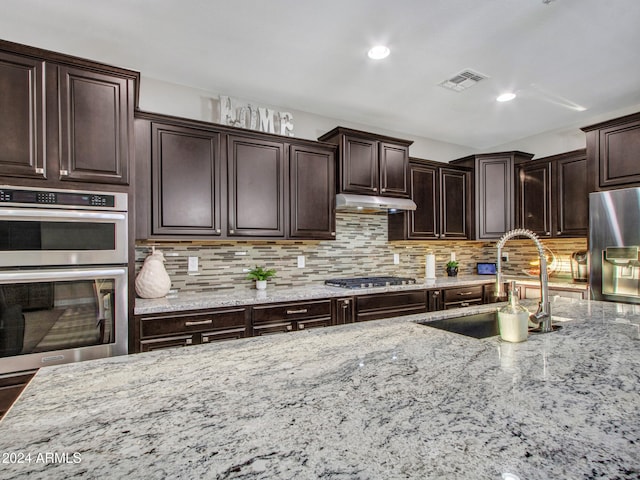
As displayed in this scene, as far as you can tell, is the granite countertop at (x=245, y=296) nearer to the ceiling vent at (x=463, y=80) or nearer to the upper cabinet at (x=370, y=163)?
the upper cabinet at (x=370, y=163)

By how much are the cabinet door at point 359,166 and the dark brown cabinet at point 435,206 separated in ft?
1.85

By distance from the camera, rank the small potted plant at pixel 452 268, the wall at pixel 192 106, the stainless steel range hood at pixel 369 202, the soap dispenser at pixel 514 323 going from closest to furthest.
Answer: the soap dispenser at pixel 514 323, the wall at pixel 192 106, the stainless steel range hood at pixel 369 202, the small potted plant at pixel 452 268

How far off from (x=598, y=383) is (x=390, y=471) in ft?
2.34

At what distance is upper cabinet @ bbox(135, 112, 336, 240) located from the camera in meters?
2.65

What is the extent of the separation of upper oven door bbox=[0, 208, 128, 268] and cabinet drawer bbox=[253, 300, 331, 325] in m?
1.01

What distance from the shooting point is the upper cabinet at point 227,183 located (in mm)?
2646

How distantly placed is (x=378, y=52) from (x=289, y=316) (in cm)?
208

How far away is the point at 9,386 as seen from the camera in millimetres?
1922

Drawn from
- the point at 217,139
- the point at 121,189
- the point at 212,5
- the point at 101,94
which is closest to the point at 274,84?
the point at 217,139

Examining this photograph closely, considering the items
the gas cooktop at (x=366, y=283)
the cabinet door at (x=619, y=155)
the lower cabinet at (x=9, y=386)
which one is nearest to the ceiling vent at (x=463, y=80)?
the cabinet door at (x=619, y=155)

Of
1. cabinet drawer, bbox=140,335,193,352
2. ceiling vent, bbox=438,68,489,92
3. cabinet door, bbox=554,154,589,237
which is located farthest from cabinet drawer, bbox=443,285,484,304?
cabinet drawer, bbox=140,335,193,352

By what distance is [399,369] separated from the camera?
1029 millimetres

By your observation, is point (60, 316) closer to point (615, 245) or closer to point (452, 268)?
point (452, 268)

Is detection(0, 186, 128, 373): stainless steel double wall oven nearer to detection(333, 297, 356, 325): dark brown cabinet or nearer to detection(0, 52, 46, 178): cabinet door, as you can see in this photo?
detection(0, 52, 46, 178): cabinet door
